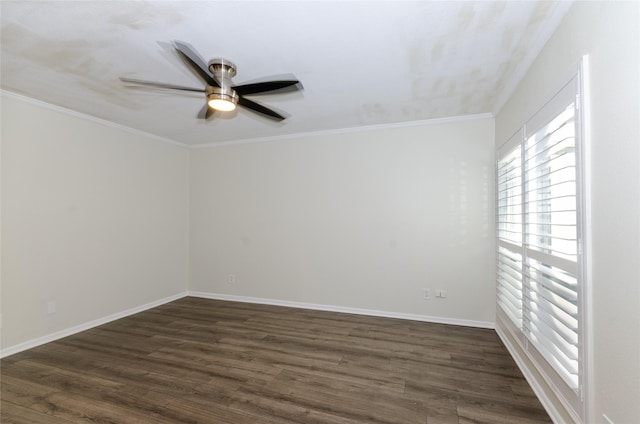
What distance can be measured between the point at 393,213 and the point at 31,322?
4.40 m

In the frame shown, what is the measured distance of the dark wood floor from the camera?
2107 millimetres

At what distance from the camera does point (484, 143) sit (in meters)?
3.71

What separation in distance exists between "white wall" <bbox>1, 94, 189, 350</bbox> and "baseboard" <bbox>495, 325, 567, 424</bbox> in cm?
481

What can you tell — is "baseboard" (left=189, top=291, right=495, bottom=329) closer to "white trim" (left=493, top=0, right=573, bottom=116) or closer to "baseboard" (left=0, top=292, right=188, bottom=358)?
"baseboard" (left=0, top=292, right=188, bottom=358)

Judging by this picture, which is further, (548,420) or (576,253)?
(548,420)

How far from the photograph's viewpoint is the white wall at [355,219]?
377cm

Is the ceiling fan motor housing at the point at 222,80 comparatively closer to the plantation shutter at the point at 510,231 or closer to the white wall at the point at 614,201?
the white wall at the point at 614,201

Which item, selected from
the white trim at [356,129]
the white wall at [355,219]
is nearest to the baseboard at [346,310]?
the white wall at [355,219]

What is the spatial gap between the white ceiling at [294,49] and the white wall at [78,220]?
1.64ft

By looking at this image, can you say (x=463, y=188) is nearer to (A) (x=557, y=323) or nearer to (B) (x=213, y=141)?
(A) (x=557, y=323)

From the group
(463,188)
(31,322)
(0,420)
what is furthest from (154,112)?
(463,188)

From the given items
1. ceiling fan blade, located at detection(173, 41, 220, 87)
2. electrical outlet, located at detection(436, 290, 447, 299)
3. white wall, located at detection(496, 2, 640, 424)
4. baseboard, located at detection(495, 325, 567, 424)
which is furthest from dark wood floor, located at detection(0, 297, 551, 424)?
ceiling fan blade, located at detection(173, 41, 220, 87)

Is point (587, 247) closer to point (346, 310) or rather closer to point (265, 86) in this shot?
point (265, 86)

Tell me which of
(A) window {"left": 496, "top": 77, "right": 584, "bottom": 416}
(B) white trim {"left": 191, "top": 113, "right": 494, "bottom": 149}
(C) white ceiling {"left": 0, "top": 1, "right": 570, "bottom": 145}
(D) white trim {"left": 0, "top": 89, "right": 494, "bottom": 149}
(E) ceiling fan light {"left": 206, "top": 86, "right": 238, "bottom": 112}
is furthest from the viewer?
(B) white trim {"left": 191, "top": 113, "right": 494, "bottom": 149}
